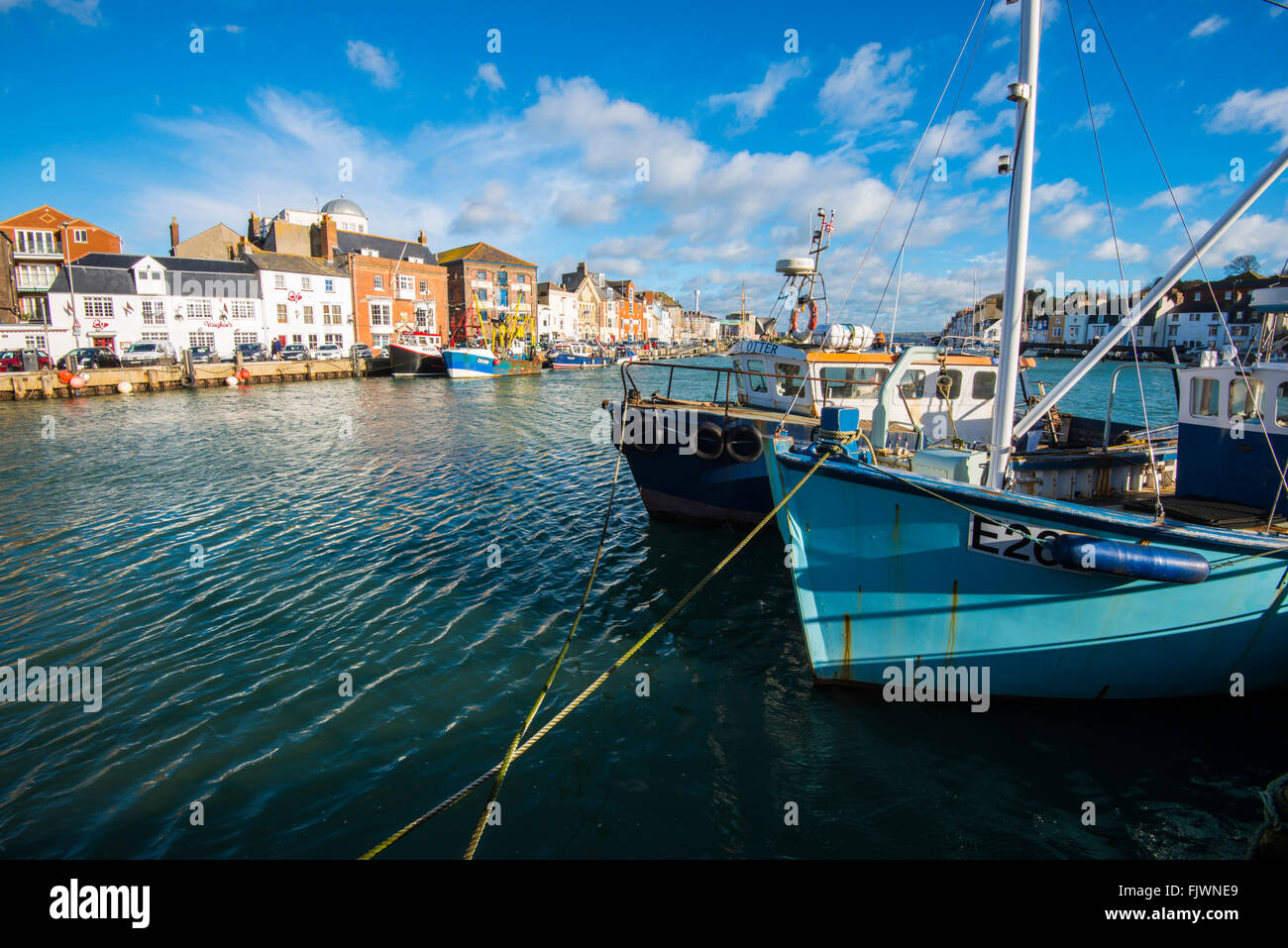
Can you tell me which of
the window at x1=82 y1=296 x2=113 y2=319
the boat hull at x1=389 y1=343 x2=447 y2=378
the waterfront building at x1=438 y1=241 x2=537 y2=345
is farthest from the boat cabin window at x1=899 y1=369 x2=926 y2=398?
the waterfront building at x1=438 y1=241 x2=537 y2=345

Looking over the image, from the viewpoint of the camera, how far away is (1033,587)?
6574 millimetres

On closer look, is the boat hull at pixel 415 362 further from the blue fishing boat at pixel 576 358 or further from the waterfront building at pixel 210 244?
the waterfront building at pixel 210 244

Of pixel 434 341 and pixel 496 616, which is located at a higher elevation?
pixel 434 341

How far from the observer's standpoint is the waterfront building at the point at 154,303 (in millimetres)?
48281

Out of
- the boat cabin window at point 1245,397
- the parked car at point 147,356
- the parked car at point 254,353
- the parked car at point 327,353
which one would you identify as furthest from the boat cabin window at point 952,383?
the parked car at point 327,353

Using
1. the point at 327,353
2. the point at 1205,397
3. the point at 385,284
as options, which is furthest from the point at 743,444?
the point at 385,284

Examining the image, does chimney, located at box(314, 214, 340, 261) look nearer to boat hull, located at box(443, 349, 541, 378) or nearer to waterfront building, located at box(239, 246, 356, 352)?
waterfront building, located at box(239, 246, 356, 352)

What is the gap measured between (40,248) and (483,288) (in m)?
43.7

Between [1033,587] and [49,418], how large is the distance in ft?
131

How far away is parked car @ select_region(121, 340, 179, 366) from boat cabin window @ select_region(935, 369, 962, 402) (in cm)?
5148

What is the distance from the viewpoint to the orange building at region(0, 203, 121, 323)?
59.8 meters

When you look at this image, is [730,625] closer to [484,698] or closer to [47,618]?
[484,698]
